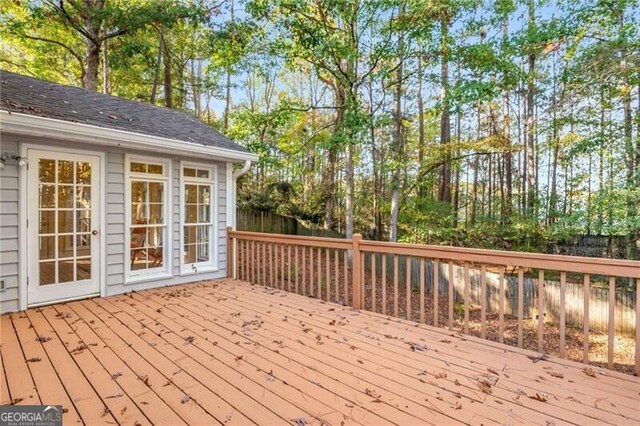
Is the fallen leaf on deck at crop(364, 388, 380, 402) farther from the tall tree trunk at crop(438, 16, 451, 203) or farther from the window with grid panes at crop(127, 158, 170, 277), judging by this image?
the tall tree trunk at crop(438, 16, 451, 203)

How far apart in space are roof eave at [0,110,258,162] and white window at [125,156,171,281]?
376mm

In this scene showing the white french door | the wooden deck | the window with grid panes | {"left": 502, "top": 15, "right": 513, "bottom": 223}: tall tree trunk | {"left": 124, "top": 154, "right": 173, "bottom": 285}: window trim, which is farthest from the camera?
{"left": 502, "top": 15, "right": 513, "bottom": 223}: tall tree trunk

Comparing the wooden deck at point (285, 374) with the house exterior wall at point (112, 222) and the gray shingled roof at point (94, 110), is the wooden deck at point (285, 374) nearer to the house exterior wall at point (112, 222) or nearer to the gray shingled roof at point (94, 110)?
the house exterior wall at point (112, 222)

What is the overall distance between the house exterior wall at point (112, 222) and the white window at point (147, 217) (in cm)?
8

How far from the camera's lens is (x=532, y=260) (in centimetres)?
284

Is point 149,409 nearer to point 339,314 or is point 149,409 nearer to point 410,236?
point 339,314

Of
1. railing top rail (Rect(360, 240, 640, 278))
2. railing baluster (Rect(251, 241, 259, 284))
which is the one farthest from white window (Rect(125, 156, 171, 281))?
railing top rail (Rect(360, 240, 640, 278))

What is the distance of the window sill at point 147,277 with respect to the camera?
15.7 ft

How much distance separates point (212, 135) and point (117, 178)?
6.77 ft

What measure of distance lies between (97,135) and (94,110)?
92 centimetres

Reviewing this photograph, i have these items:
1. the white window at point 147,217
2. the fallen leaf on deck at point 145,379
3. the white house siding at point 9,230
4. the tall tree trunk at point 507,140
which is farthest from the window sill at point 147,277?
the tall tree trunk at point 507,140

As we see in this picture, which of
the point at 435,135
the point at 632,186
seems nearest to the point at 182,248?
the point at 632,186

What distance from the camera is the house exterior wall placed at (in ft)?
12.3

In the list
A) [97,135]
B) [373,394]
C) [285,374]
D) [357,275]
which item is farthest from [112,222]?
[373,394]
